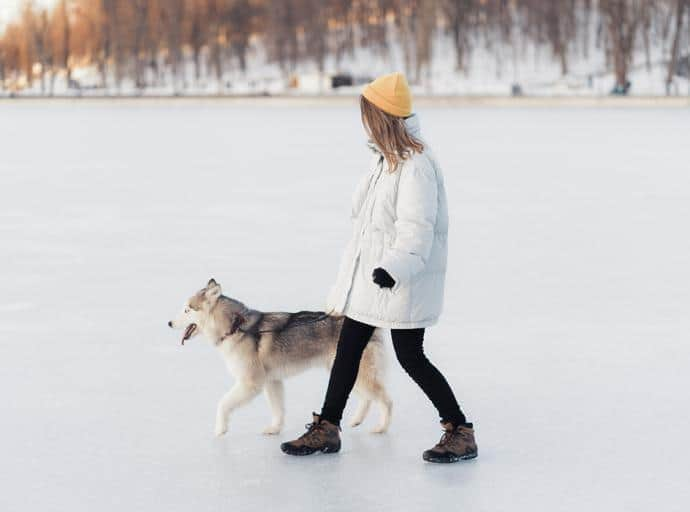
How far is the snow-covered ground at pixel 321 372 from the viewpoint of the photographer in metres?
3.66

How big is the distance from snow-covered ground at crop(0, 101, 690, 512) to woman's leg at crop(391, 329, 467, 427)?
169 mm

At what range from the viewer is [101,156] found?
2048 centimetres

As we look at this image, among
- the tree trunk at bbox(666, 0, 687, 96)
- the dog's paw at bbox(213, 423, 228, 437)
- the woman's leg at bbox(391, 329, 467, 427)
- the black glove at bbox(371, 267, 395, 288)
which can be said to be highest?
the tree trunk at bbox(666, 0, 687, 96)

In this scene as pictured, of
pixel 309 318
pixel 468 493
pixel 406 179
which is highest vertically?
pixel 406 179

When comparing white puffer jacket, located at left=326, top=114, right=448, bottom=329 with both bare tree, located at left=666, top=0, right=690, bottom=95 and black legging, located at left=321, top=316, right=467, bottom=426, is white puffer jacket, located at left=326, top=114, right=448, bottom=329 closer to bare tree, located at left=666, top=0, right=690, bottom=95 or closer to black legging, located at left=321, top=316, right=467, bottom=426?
black legging, located at left=321, top=316, right=467, bottom=426

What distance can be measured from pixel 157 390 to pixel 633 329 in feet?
7.92

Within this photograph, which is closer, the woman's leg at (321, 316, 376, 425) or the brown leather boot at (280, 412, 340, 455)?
the woman's leg at (321, 316, 376, 425)

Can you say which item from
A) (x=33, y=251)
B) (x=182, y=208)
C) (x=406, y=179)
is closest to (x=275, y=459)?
(x=406, y=179)

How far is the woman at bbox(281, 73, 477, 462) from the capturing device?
11.6ft

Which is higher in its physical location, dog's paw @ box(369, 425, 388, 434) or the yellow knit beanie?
the yellow knit beanie

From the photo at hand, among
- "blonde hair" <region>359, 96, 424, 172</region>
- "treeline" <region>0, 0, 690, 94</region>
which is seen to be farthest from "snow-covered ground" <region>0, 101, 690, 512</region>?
"treeline" <region>0, 0, 690, 94</region>

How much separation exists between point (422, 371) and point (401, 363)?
2.7 inches

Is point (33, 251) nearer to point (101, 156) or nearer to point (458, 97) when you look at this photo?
point (101, 156)

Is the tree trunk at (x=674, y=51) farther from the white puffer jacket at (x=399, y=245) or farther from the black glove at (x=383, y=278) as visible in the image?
the black glove at (x=383, y=278)
